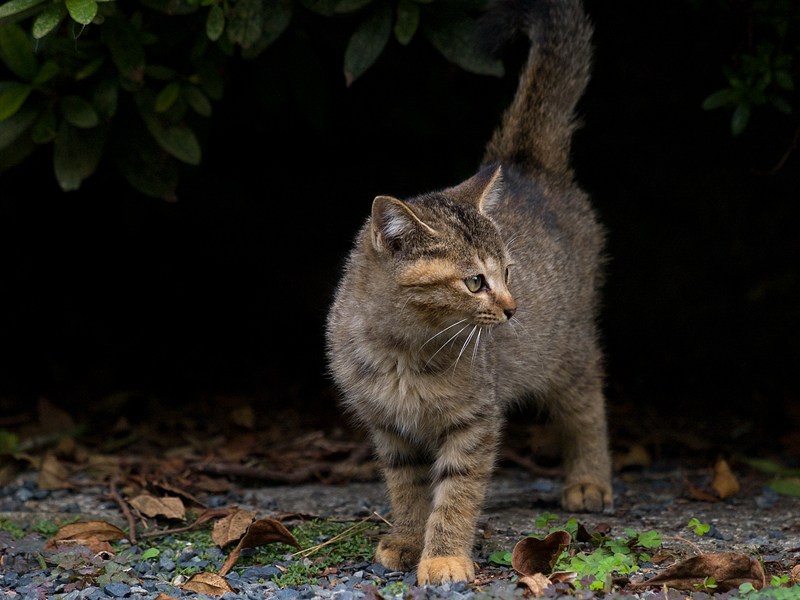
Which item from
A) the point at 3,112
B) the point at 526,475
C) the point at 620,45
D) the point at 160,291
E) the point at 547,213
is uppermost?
the point at 620,45

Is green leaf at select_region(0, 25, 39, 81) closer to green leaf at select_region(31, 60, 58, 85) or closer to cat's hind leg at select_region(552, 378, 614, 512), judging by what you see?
green leaf at select_region(31, 60, 58, 85)

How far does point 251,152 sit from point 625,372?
337 centimetres

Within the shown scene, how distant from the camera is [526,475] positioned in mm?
4645

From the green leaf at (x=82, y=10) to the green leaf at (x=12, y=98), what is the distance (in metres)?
0.61

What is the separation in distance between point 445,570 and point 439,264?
109 cm

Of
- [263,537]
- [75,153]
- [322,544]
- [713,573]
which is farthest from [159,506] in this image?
[713,573]

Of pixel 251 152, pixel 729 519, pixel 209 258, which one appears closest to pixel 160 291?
pixel 209 258

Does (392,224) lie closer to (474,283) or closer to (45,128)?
(474,283)

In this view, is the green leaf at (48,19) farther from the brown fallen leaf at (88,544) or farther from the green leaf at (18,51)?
the brown fallen leaf at (88,544)

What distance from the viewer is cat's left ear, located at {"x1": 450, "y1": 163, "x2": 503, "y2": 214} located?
10.8 feet

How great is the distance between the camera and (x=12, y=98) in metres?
3.60

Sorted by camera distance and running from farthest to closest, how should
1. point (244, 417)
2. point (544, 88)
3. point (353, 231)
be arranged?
point (353, 231) < point (244, 417) < point (544, 88)

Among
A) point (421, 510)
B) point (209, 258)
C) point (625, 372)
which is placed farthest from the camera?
point (209, 258)

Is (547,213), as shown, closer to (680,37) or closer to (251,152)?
(680,37)
